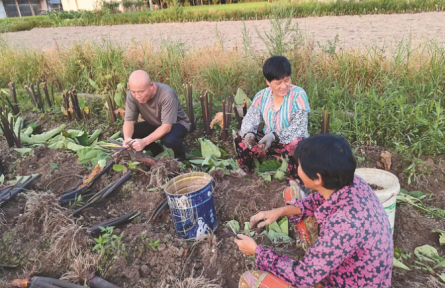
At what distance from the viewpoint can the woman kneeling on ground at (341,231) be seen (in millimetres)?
1200

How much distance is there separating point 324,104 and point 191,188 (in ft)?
6.42

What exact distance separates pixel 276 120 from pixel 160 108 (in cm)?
108

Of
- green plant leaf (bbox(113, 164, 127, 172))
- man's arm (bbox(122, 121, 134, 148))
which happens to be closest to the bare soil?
green plant leaf (bbox(113, 164, 127, 172))

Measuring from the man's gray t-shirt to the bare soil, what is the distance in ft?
1.96

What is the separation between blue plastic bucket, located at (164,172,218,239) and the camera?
191cm

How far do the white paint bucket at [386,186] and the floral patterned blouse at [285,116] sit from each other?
655mm

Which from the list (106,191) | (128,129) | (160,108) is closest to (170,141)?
(160,108)

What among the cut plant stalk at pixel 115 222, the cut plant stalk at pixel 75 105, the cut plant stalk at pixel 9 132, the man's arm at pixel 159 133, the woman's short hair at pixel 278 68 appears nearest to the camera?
the cut plant stalk at pixel 115 222

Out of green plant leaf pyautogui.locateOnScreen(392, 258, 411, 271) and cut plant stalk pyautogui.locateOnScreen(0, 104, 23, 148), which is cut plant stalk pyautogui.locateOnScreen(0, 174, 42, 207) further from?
green plant leaf pyautogui.locateOnScreen(392, 258, 411, 271)

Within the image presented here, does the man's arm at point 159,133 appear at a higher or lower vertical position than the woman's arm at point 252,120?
lower

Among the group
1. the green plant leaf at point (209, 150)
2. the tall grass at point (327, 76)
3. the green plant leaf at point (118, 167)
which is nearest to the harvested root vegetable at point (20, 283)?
the green plant leaf at point (118, 167)

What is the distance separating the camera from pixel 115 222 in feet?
6.95

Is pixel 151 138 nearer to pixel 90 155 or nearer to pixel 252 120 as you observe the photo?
pixel 90 155

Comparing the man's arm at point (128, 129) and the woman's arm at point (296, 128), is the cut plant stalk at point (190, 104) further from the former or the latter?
the woman's arm at point (296, 128)
